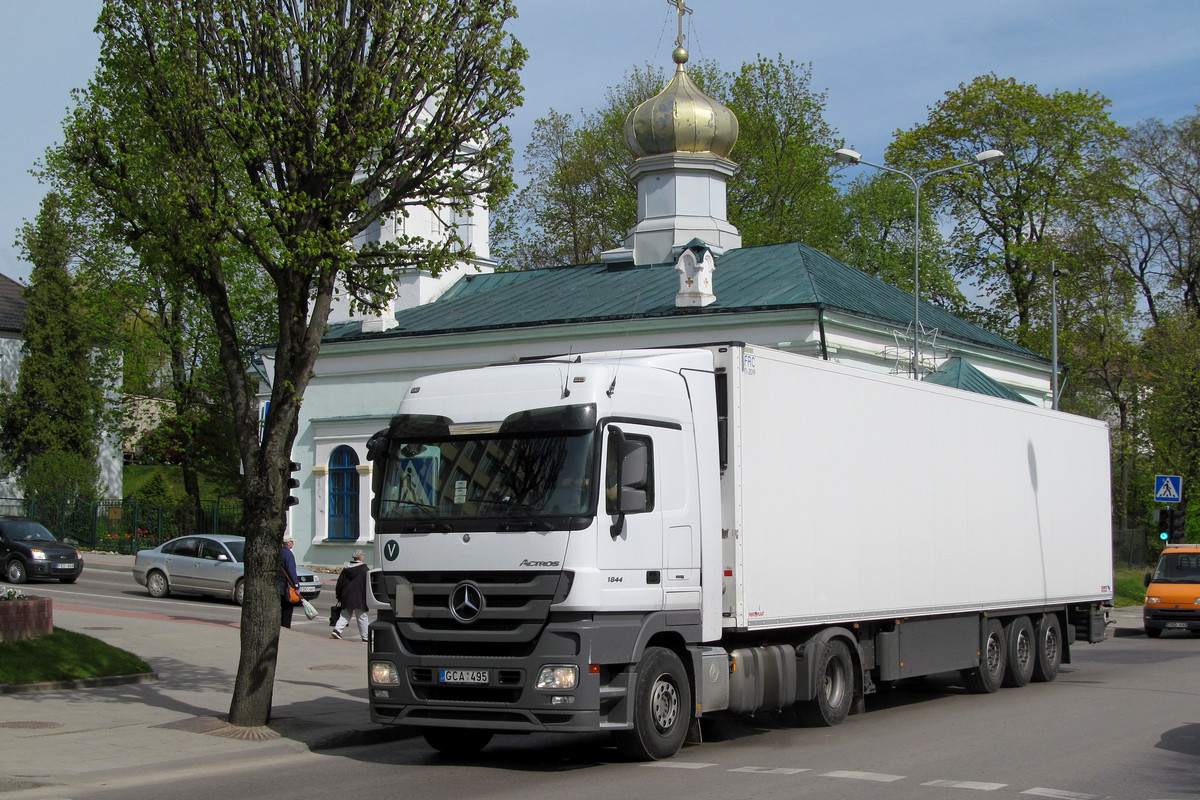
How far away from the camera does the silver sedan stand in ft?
90.0

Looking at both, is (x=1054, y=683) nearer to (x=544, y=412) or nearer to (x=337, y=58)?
(x=544, y=412)

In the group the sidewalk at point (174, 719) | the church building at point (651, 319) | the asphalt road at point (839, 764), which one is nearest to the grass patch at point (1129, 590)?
the church building at point (651, 319)

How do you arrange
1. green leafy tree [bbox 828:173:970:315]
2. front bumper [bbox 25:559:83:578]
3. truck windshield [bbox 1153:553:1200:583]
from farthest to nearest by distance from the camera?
green leafy tree [bbox 828:173:970:315] < front bumper [bbox 25:559:83:578] < truck windshield [bbox 1153:553:1200:583]

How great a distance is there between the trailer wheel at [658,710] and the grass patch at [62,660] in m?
7.25

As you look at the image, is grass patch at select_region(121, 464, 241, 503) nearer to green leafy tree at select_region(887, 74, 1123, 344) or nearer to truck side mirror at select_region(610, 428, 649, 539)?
green leafy tree at select_region(887, 74, 1123, 344)

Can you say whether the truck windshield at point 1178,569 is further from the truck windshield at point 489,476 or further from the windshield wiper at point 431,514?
the windshield wiper at point 431,514

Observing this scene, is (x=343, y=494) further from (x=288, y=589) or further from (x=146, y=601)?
(x=288, y=589)

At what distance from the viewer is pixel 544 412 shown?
10.5 m

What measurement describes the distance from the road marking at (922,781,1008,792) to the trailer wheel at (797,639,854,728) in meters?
2.86

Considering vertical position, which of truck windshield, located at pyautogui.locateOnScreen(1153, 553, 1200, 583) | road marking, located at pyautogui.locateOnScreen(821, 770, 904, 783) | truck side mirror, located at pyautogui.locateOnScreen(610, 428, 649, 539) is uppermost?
truck side mirror, located at pyautogui.locateOnScreen(610, 428, 649, 539)

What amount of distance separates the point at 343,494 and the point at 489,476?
28.9 m

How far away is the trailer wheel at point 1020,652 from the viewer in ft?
54.0

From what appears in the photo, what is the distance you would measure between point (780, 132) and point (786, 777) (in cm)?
4667

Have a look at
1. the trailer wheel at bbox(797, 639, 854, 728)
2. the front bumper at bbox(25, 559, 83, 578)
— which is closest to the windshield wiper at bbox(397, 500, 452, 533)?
the trailer wheel at bbox(797, 639, 854, 728)
